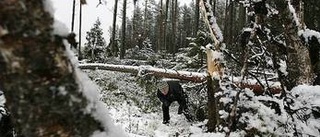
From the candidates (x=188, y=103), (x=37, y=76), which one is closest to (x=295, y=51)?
(x=37, y=76)

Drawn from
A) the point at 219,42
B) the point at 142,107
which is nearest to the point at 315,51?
the point at 219,42

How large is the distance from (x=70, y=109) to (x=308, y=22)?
13.2 meters

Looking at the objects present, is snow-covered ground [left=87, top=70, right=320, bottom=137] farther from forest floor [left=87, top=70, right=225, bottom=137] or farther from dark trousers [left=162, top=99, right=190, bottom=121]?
dark trousers [left=162, top=99, right=190, bottom=121]

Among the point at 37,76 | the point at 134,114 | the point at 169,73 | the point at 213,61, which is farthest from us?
the point at 169,73

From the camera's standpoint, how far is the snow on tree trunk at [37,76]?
1265 millimetres

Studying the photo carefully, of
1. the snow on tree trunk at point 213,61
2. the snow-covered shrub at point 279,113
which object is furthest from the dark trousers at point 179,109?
the snow-covered shrub at point 279,113

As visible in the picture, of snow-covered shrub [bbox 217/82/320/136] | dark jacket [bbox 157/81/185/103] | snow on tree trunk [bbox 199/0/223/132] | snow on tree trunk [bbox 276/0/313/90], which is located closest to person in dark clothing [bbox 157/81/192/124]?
dark jacket [bbox 157/81/185/103]

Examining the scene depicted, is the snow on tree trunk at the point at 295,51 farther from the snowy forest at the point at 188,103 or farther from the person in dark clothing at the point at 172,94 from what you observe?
the person in dark clothing at the point at 172,94

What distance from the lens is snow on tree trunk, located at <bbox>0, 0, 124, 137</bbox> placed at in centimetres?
126

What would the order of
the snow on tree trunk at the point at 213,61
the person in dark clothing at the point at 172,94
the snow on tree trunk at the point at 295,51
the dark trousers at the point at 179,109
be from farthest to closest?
1. the person in dark clothing at the point at 172,94
2. the dark trousers at the point at 179,109
3. the snow on tree trunk at the point at 213,61
4. the snow on tree trunk at the point at 295,51

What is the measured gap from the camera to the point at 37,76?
4.29 ft

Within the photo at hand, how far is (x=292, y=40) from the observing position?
4750 millimetres

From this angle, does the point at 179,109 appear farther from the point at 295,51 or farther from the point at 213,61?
the point at 295,51

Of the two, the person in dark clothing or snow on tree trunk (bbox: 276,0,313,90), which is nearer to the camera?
snow on tree trunk (bbox: 276,0,313,90)
